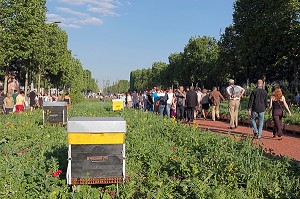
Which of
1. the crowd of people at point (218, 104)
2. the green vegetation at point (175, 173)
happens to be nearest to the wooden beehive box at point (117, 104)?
the crowd of people at point (218, 104)

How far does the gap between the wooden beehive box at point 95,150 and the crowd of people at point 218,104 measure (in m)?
7.17

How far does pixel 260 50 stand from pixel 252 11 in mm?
5622

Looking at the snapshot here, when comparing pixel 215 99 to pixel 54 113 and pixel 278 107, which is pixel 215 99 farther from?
pixel 54 113

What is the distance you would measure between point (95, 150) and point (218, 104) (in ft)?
52.8

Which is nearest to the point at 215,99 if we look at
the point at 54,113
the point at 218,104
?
the point at 218,104

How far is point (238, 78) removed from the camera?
65938 millimetres

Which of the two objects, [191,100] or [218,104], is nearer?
[191,100]

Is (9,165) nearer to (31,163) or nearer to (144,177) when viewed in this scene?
(31,163)

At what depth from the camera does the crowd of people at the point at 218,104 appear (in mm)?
12484

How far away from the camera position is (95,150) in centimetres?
588

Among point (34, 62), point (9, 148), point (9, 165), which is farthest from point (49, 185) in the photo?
point (34, 62)

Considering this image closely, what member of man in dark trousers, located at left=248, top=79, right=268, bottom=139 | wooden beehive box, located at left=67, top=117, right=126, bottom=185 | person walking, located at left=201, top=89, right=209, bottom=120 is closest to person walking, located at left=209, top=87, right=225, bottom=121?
person walking, located at left=201, top=89, right=209, bottom=120

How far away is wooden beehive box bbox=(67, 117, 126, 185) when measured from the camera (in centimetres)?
580

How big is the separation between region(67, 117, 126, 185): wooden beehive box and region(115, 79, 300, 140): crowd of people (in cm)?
717
